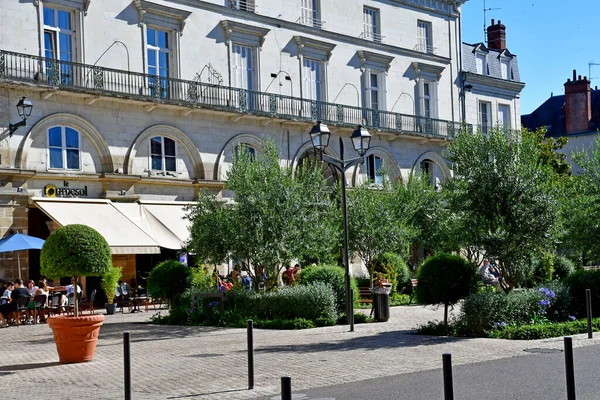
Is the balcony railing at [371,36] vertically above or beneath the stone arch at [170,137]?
above

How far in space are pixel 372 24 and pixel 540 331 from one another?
84.1 ft

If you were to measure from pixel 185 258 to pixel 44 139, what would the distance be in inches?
229

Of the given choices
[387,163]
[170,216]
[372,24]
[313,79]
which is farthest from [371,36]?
[170,216]

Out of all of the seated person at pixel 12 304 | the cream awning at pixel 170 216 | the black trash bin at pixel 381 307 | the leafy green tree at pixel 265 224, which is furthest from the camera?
the cream awning at pixel 170 216

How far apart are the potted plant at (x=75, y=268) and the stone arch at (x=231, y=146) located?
1657 centimetres

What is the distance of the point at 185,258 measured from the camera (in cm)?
2889

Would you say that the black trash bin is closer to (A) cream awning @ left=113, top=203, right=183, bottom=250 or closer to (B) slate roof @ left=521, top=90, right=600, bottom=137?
(A) cream awning @ left=113, top=203, right=183, bottom=250

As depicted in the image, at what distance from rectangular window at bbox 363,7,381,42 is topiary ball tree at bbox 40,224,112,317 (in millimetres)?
25986

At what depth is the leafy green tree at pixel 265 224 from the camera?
2109 cm

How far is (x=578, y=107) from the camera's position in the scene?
5925 centimetres

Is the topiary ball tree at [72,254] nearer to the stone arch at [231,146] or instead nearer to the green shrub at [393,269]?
the green shrub at [393,269]

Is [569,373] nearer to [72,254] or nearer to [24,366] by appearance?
[72,254]

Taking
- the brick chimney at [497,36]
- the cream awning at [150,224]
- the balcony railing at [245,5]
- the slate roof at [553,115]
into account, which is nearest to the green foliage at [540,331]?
the cream awning at [150,224]

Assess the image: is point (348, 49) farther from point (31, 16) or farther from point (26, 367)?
point (26, 367)
